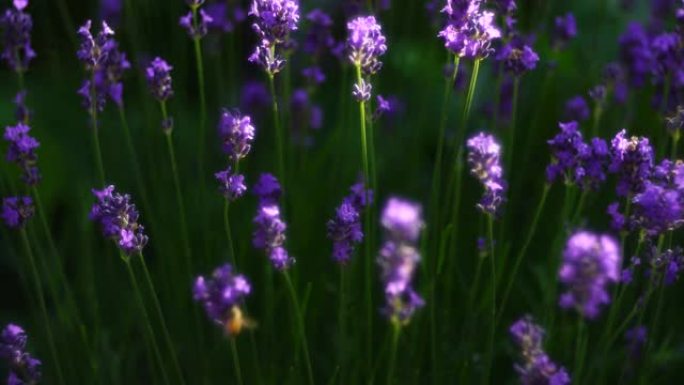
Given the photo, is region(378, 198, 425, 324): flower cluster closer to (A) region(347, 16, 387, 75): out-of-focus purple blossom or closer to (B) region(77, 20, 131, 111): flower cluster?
(A) region(347, 16, 387, 75): out-of-focus purple blossom

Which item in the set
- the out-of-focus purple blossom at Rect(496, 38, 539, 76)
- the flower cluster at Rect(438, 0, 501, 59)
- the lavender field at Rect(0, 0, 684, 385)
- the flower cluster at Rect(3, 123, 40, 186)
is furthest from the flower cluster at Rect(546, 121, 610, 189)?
the flower cluster at Rect(3, 123, 40, 186)

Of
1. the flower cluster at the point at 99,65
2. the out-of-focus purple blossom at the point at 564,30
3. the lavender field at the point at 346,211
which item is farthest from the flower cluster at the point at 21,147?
the out-of-focus purple blossom at the point at 564,30

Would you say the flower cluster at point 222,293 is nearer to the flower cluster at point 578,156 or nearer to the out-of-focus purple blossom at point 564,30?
the flower cluster at point 578,156

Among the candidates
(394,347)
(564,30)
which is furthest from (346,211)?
(564,30)

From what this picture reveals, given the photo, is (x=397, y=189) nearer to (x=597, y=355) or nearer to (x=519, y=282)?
(x=519, y=282)

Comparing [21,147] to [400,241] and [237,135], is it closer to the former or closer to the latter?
[237,135]

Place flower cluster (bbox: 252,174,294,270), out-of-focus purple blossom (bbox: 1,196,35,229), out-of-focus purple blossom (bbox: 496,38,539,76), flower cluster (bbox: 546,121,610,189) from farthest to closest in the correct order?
out-of-focus purple blossom (bbox: 496,38,539,76), out-of-focus purple blossom (bbox: 1,196,35,229), flower cluster (bbox: 546,121,610,189), flower cluster (bbox: 252,174,294,270)
